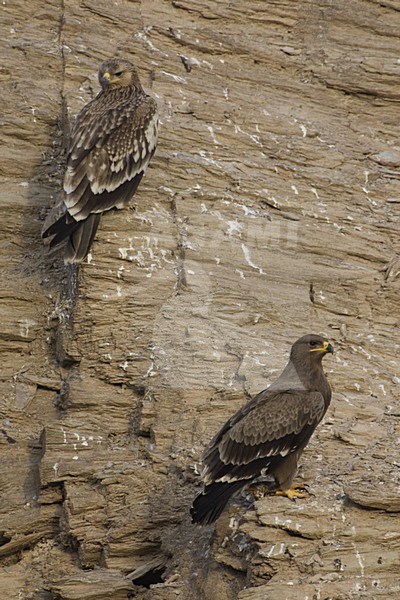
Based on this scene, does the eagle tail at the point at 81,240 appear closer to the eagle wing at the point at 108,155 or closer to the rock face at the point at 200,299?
the eagle wing at the point at 108,155

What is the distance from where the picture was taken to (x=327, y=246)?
15.7 meters

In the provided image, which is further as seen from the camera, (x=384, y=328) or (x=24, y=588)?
(x=384, y=328)

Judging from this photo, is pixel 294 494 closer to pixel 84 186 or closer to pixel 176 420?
pixel 176 420

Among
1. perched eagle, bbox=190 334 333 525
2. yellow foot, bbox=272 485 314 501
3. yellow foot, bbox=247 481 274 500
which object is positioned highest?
perched eagle, bbox=190 334 333 525

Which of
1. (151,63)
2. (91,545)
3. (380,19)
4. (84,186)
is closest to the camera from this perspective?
(91,545)

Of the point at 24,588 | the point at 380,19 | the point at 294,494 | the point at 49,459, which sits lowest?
the point at 24,588

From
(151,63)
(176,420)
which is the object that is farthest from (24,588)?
(151,63)

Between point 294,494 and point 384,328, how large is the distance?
4297 millimetres

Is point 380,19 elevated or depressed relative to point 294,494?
elevated

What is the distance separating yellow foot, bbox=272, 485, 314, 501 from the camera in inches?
447

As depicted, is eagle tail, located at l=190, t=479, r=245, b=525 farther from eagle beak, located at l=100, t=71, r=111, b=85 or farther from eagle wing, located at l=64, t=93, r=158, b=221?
eagle beak, located at l=100, t=71, r=111, b=85

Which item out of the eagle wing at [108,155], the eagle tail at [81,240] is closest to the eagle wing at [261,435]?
the eagle tail at [81,240]

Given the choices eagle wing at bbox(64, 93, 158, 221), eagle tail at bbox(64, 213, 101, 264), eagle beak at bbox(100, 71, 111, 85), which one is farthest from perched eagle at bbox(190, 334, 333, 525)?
eagle beak at bbox(100, 71, 111, 85)

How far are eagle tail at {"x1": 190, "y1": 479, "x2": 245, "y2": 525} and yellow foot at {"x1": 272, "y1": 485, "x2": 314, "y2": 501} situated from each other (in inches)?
17.7
